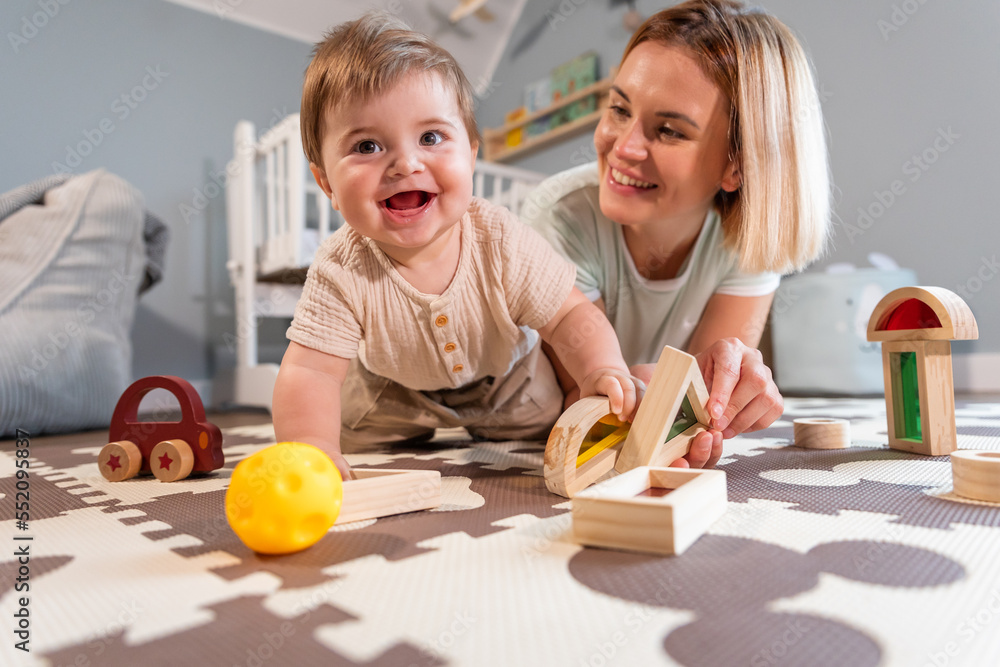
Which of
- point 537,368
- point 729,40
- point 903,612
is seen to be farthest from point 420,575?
point 729,40

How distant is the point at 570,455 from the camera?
0.56 metres

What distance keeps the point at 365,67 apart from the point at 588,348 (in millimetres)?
392

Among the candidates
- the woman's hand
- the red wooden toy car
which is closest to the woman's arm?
the woman's hand

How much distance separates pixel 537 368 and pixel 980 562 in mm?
661

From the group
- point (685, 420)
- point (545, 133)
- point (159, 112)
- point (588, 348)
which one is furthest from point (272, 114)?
point (685, 420)

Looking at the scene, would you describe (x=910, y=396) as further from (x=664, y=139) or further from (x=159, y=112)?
(x=159, y=112)

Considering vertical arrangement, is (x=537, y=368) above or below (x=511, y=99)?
below

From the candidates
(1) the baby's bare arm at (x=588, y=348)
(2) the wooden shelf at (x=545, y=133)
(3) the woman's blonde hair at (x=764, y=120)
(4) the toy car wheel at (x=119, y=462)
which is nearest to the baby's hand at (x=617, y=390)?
(1) the baby's bare arm at (x=588, y=348)

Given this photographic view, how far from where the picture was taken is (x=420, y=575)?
A: 386 mm

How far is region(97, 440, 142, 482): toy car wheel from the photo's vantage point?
0.74m

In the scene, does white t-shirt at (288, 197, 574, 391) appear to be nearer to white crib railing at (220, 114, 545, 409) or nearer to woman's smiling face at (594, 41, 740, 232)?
woman's smiling face at (594, 41, 740, 232)

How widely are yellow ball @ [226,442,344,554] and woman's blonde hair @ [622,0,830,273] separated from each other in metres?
0.69

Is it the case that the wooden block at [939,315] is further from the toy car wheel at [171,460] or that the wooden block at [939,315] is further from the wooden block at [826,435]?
the toy car wheel at [171,460]

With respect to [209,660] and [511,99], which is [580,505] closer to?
[209,660]
